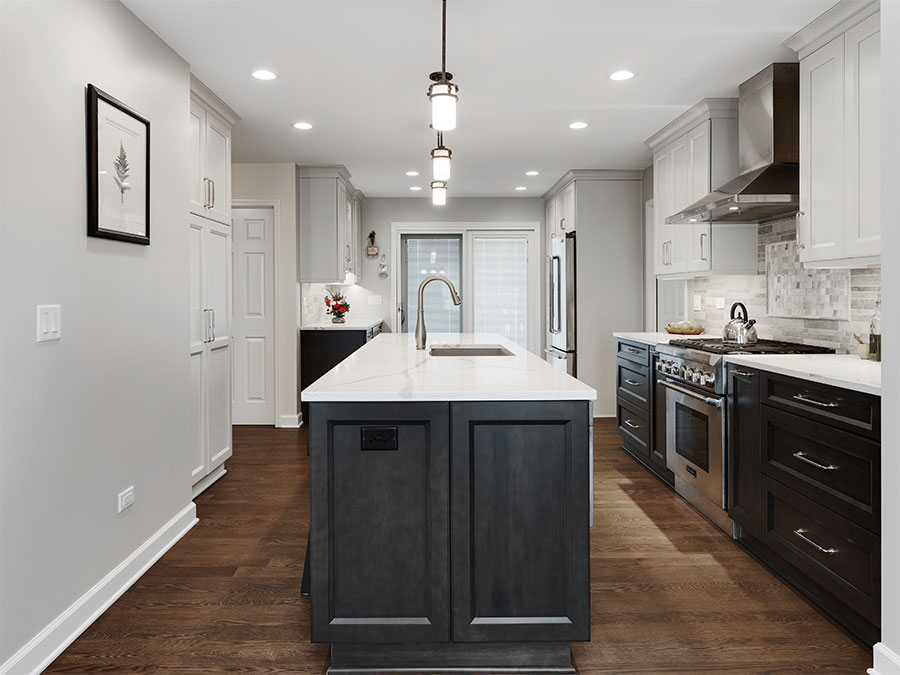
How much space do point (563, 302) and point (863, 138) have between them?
12.8 ft

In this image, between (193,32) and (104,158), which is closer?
(104,158)

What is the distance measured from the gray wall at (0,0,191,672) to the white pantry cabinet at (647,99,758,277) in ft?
10.4

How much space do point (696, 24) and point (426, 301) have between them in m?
5.36

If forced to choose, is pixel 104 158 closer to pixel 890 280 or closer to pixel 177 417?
pixel 177 417

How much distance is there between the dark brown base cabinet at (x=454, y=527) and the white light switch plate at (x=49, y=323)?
100cm

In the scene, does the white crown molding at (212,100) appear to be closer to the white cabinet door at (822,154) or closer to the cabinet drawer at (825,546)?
the white cabinet door at (822,154)

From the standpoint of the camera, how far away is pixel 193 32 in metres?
3.04

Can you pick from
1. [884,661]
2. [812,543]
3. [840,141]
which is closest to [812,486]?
[812,543]

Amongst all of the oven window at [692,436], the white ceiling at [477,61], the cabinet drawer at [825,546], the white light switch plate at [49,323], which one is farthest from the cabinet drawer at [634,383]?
the white light switch plate at [49,323]

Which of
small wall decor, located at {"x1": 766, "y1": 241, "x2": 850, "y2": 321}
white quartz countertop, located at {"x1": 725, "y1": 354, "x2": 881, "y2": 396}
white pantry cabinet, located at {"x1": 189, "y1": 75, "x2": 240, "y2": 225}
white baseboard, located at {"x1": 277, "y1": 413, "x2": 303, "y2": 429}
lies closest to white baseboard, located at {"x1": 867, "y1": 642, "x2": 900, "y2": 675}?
white quartz countertop, located at {"x1": 725, "y1": 354, "x2": 881, "y2": 396}

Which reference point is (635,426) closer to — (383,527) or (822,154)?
(822,154)

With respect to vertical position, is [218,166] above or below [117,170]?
above

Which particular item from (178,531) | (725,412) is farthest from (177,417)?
(725,412)

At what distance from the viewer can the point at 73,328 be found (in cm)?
230
